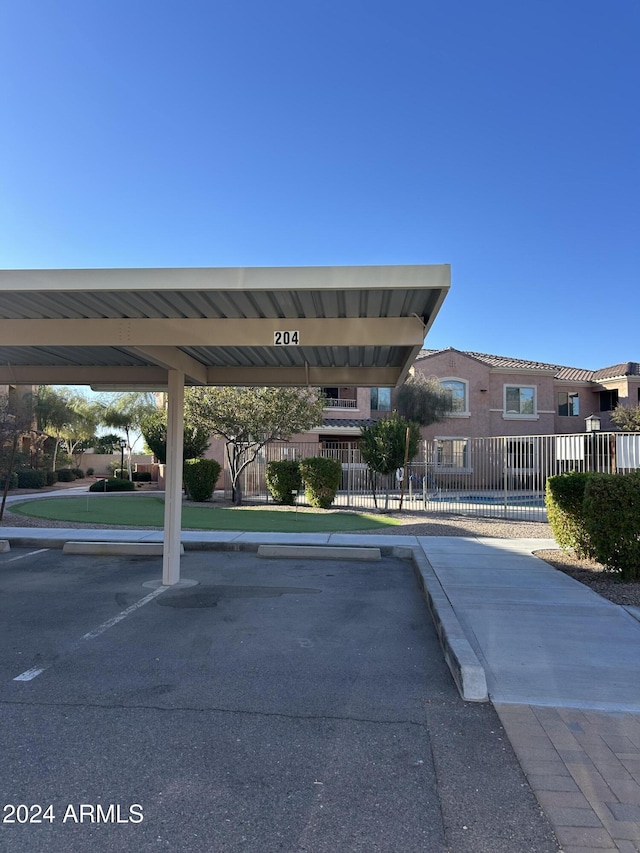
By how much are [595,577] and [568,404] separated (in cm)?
3244

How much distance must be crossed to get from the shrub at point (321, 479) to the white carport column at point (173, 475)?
1234 centimetres

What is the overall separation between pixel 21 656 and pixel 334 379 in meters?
5.81

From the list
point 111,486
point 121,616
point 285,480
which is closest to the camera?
point 121,616

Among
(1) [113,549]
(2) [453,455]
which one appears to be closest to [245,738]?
(1) [113,549]

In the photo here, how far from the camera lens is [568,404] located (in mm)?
39031

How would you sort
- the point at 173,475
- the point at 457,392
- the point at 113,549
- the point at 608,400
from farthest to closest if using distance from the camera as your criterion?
1. the point at 608,400
2. the point at 457,392
3. the point at 113,549
4. the point at 173,475

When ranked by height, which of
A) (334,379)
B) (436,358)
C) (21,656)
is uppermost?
(436,358)

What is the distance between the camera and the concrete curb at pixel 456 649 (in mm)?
4664

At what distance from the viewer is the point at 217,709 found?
4.43 meters

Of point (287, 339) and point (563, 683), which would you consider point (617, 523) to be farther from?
point (287, 339)

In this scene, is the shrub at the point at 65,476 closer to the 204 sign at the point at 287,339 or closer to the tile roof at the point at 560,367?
the tile roof at the point at 560,367

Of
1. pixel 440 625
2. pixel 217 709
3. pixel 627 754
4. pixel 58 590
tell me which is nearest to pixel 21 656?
pixel 217 709

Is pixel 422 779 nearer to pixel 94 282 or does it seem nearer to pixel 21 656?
pixel 21 656

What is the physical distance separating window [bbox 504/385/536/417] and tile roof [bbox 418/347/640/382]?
4.19 feet
